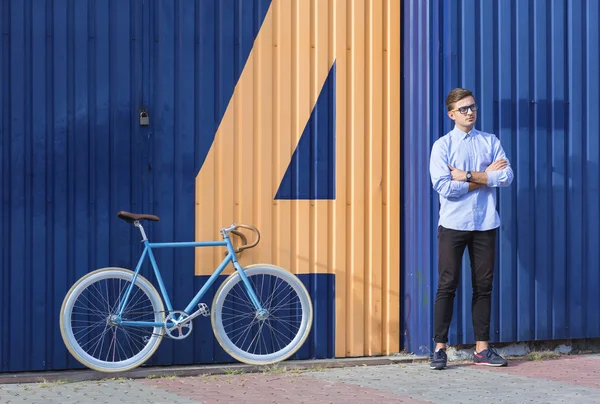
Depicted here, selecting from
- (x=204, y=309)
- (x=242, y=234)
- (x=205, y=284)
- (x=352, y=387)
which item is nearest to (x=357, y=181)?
(x=242, y=234)

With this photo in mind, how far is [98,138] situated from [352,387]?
2.48 meters

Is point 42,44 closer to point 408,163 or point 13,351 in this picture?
point 13,351

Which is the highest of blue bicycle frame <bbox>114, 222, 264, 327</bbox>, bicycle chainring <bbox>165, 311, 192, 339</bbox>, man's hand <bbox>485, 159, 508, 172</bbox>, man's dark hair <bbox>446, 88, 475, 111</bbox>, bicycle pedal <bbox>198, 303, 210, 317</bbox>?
man's dark hair <bbox>446, 88, 475, 111</bbox>

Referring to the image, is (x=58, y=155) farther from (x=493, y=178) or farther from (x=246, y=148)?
(x=493, y=178)

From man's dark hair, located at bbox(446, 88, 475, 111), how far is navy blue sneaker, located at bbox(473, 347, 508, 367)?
1.81m

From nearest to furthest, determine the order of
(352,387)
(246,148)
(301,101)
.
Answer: (352,387), (246,148), (301,101)

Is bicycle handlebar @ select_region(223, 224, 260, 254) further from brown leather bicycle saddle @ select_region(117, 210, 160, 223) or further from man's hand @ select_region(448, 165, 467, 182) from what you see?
man's hand @ select_region(448, 165, 467, 182)

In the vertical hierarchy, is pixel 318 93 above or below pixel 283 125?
above

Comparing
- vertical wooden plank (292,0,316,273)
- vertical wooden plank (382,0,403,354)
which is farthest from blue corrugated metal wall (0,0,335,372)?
vertical wooden plank (382,0,403,354)

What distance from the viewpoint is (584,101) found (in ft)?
28.3

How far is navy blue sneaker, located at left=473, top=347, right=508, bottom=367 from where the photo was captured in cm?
783

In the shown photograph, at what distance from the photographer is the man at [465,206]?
25.1 ft

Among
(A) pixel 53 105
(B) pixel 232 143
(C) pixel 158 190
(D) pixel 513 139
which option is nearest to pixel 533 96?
Answer: (D) pixel 513 139

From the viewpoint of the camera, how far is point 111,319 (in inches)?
289
